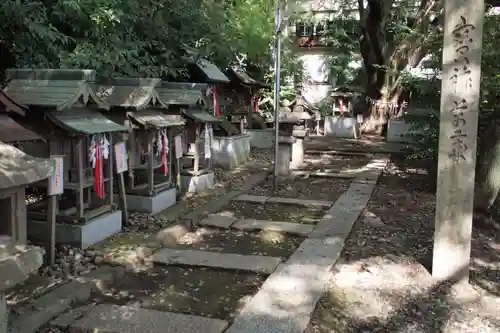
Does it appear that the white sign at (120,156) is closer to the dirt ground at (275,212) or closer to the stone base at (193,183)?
the dirt ground at (275,212)

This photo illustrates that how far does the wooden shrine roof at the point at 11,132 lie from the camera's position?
5.25m

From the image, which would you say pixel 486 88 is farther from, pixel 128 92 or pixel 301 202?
pixel 128 92

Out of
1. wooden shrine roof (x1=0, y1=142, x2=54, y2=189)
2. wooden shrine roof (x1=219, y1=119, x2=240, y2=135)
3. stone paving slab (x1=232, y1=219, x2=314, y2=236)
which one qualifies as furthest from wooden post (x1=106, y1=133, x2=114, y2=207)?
wooden shrine roof (x1=219, y1=119, x2=240, y2=135)

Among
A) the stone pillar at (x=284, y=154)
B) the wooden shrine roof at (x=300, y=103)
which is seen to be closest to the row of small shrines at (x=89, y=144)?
the stone pillar at (x=284, y=154)

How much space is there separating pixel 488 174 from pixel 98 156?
6158mm

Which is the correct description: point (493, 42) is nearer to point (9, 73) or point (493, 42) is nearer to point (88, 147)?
point (88, 147)

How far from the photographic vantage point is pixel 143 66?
991cm

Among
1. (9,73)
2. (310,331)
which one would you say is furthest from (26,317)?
(9,73)

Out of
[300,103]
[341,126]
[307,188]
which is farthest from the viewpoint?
[341,126]

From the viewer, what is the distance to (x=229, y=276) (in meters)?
6.51

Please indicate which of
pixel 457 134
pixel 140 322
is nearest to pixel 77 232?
pixel 140 322

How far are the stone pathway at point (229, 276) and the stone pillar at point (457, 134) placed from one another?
4.62ft

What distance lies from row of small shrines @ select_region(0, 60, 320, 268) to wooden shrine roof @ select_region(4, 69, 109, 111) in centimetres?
1

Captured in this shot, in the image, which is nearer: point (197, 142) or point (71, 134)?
point (71, 134)
